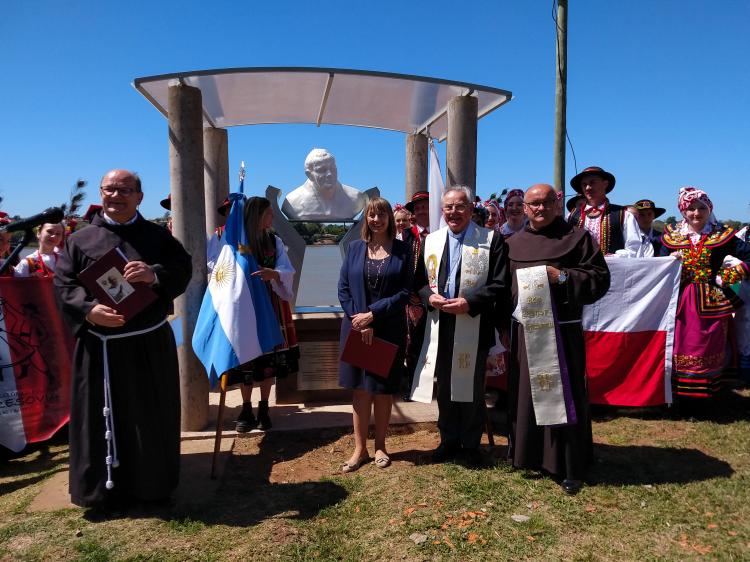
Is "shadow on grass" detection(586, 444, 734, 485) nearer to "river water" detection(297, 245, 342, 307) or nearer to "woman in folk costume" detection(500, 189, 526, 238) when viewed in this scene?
"woman in folk costume" detection(500, 189, 526, 238)

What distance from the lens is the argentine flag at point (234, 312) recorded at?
3852mm

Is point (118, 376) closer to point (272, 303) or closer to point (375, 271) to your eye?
point (272, 303)

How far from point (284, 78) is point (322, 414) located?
334 cm

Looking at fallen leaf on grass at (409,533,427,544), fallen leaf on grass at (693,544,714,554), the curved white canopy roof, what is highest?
the curved white canopy roof

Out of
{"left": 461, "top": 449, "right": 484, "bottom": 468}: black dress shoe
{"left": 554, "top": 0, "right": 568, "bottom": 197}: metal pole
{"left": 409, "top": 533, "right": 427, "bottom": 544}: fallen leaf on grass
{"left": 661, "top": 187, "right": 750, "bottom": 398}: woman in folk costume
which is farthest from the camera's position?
Answer: {"left": 554, "top": 0, "right": 568, "bottom": 197}: metal pole

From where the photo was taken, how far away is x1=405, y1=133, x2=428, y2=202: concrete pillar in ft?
23.0

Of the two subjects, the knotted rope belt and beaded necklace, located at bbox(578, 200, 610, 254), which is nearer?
the knotted rope belt

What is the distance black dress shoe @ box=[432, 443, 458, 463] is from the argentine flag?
1484mm

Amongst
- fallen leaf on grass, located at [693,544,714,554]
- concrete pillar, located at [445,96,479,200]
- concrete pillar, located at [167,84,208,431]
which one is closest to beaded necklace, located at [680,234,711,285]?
concrete pillar, located at [445,96,479,200]

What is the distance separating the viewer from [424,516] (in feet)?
10.0

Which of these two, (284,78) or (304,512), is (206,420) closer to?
(304,512)

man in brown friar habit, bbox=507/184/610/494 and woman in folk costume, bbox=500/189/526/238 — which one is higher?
woman in folk costume, bbox=500/189/526/238

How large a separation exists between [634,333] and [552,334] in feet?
6.59

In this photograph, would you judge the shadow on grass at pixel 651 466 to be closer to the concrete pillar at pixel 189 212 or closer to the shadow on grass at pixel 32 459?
the concrete pillar at pixel 189 212
